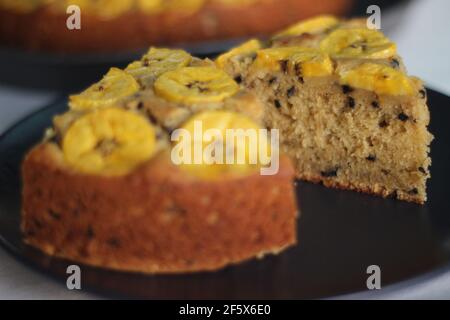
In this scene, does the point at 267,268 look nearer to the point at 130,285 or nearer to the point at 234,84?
the point at 130,285

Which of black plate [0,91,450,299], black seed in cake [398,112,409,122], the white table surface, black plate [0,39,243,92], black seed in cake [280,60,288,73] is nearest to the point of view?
black plate [0,91,450,299]

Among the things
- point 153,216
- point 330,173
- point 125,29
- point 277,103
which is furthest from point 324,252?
point 125,29

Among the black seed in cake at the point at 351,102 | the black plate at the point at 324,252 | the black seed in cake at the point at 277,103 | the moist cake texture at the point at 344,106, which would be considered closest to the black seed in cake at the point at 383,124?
the moist cake texture at the point at 344,106

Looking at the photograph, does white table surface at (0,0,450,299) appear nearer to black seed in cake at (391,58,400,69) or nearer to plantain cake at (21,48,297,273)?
plantain cake at (21,48,297,273)

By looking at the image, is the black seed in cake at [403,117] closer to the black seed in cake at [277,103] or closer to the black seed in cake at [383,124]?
the black seed in cake at [383,124]

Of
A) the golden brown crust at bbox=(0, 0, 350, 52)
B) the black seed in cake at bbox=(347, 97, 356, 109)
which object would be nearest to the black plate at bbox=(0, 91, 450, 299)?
the black seed in cake at bbox=(347, 97, 356, 109)

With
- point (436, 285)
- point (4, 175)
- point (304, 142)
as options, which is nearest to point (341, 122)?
point (304, 142)
